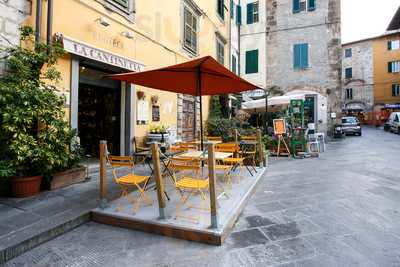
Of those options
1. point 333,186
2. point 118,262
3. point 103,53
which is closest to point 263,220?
point 118,262

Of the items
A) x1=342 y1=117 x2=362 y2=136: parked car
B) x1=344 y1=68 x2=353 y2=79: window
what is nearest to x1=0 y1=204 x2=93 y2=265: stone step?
x1=342 y1=117 x2=362 y2=136: parked car

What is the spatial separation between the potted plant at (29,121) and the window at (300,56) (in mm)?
15159

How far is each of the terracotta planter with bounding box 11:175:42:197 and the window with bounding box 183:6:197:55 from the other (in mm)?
6901

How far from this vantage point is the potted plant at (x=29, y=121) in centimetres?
343

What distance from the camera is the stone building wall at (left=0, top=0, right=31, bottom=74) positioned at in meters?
3.80

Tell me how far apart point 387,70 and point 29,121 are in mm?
35222

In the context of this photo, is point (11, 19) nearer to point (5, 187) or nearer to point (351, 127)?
point (5, 187)

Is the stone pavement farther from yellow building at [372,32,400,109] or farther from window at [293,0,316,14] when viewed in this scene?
yellow building at [372,32,400,109]

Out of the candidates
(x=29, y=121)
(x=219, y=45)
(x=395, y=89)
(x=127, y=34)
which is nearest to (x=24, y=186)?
(x=29, y=121)

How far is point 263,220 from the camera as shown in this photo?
3311 millimetres

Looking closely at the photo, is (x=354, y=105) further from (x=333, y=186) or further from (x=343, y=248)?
(x=343, y=248)

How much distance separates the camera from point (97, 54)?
513 centimetres

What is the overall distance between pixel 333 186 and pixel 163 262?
3867 mm

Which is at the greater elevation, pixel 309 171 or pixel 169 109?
pixel 169 109
